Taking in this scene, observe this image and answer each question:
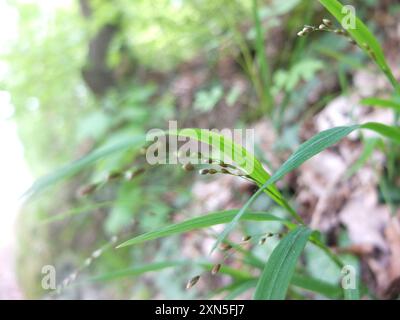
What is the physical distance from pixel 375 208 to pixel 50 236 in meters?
1.84

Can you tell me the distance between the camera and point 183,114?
2.23 metres

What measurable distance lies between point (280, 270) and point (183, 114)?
1.79 m

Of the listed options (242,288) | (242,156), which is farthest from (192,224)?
(242,288)

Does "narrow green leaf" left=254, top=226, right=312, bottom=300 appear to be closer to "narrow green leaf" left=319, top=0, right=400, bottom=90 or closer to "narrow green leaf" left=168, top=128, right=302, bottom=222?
"narrow green leaf" left=168, top=128, right=302, bottom=222

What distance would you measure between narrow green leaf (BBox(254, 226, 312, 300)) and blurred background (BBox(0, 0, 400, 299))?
0.31 meters

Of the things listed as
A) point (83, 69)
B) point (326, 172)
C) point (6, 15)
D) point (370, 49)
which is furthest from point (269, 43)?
point (6, 15)

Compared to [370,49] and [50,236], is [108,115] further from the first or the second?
[370,49]

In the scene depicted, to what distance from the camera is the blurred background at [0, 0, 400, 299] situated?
121cm

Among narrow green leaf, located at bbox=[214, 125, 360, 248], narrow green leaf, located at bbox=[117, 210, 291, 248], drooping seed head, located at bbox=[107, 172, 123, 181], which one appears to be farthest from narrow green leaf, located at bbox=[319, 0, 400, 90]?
drooping seed head, located at bbox=[107, 172, 123, 181]

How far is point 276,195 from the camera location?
59 cm

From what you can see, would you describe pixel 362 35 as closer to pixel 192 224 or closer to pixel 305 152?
pixel 305 152

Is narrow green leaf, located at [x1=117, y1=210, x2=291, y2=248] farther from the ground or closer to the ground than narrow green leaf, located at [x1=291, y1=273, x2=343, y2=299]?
farther from the ground

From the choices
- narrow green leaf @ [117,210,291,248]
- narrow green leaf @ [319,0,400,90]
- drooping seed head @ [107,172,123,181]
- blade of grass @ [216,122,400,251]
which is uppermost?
narrow green leaf @ [319,0,400,90]

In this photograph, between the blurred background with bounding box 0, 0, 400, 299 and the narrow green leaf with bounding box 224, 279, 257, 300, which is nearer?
the narrow green leaf with bounding box 224, 279, 257, 300
